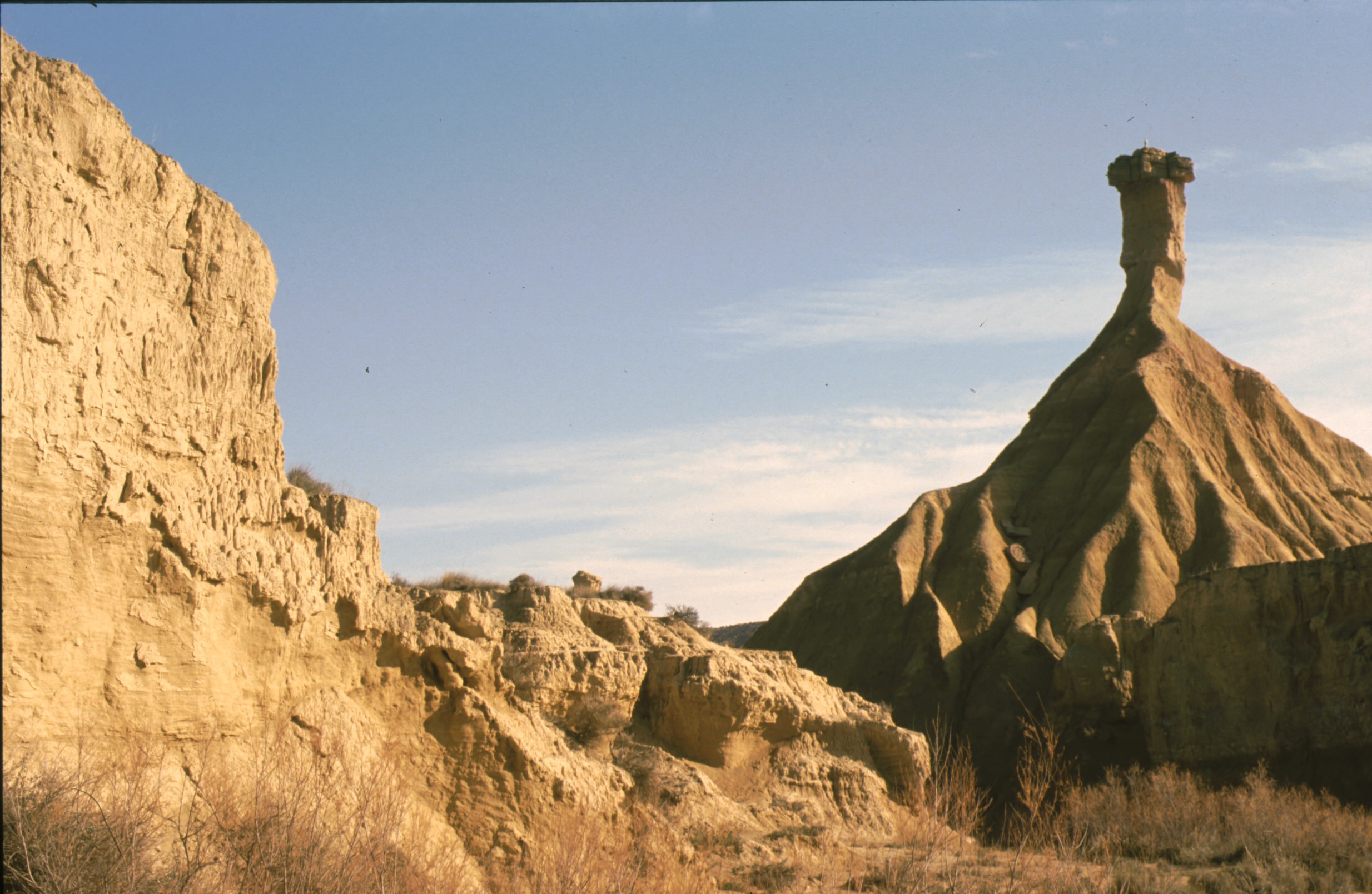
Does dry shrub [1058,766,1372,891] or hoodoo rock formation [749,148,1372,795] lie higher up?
Answer: hoodoo rock formation [749,148,1372,795]

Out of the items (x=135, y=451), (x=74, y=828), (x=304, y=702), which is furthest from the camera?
(x=304, y=702)

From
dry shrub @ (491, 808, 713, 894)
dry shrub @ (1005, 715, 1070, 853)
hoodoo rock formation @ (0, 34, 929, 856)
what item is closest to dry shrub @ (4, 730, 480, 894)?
hoodoo rock formation @ (0, 34, 929, 856)

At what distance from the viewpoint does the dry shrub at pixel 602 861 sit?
10.3 metres

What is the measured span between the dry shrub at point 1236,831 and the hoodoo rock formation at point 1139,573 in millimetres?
4841

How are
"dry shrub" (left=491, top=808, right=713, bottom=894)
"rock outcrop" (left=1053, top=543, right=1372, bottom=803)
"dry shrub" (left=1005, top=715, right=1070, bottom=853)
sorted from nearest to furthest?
1. "dry shrub" (left=491, top=808, right=713, bottom=894)
2. "dry shrub" (left=1005, top=715, right=1070, bottom=853)
3. "rock outcrop" (left=1053, top=543, right=1372, bottom=803)

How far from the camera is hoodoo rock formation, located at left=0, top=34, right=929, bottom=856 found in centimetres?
874

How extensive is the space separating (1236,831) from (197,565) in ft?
54.1

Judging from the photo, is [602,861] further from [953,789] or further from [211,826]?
[953,789]

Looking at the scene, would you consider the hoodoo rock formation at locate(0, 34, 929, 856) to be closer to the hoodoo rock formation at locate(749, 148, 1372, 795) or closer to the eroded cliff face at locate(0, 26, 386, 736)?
the eroded cliff face at locate(0, 26, 386, 736)

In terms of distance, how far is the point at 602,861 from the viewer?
11.2 m

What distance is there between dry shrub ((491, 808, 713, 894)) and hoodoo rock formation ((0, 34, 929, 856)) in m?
0.24

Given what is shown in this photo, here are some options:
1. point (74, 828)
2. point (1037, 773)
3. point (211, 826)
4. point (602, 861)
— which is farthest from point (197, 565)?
point (1037, 773)

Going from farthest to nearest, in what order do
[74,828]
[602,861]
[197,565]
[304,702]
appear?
1. [602,861]
2. [304,702]
3. [197,565]
4. [74,828]

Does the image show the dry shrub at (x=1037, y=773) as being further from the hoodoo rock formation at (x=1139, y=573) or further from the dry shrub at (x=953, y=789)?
the hoodoo rock formation at (x=1139, y=573)
